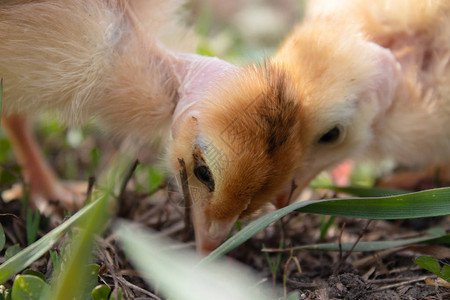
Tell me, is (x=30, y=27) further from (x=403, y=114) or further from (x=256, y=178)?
(x=403, y=114)

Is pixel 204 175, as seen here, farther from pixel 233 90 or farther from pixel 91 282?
pixel 91 282

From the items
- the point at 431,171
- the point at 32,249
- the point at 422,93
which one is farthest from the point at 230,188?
the point at 431,171

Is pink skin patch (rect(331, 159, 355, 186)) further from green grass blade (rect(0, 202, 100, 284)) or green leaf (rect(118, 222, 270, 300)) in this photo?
green grass blade (rect(0, 202, 100, 284))

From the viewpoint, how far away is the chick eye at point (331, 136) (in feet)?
7.28

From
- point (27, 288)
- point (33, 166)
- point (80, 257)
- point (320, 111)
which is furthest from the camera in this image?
point (33, 166)

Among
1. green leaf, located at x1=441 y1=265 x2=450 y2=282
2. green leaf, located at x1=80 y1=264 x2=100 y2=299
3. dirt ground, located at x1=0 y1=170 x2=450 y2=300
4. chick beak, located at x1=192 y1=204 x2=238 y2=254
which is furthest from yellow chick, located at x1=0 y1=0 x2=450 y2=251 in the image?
green leaf, located at x1=441 y1=265 x2=450 y2=282

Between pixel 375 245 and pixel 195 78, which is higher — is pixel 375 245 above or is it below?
below

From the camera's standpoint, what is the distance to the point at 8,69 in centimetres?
196

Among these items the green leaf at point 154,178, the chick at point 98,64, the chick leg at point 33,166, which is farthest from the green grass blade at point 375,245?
the chick leg at point 33,166

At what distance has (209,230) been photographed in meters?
1.91

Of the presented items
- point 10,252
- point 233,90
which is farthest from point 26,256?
point 233,90

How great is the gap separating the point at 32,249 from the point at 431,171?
2595mm

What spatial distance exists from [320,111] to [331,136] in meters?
0.24

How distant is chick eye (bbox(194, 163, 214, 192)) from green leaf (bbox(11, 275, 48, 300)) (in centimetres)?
68
